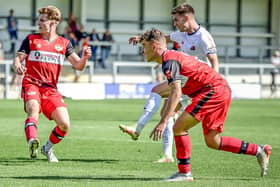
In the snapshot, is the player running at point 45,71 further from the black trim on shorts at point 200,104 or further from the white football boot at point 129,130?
the black trim on shorts at point 200,104

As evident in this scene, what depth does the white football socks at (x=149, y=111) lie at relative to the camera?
11.2 meters

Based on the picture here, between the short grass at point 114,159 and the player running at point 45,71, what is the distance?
66cm

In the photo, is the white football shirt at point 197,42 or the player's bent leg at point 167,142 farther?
the white football shirt at point 197,42

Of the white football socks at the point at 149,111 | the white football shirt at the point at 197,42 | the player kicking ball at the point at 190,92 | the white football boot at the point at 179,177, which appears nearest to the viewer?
the player kicking ball at the point at 190,92

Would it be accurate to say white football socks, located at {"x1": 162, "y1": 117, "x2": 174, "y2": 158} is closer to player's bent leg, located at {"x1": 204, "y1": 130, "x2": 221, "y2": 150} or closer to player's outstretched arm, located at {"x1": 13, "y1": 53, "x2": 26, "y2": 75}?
player's outstretched arm, located at {"x1": 13, "y1": 53, "x2": 26, "y2": 75}

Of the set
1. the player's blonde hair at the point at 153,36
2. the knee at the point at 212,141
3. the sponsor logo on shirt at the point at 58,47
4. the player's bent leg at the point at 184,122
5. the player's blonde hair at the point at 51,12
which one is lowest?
the knee at the point at 212,141

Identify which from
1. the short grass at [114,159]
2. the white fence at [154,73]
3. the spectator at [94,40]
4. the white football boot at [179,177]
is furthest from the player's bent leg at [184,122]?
the spectator at [94,40]

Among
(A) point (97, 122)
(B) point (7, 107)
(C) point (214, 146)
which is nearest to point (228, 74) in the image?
(B) point (7, 107)

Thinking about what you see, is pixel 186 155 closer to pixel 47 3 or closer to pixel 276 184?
pixel 276 184

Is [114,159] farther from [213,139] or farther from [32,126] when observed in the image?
[213,139]

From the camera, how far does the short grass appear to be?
10469mm

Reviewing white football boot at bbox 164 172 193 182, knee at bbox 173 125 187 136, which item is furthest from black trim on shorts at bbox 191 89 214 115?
white football boot at bbox 164 172 193 182

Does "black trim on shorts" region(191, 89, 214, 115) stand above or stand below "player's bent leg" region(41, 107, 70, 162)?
above

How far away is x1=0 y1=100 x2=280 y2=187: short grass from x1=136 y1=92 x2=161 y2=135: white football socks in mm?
640
